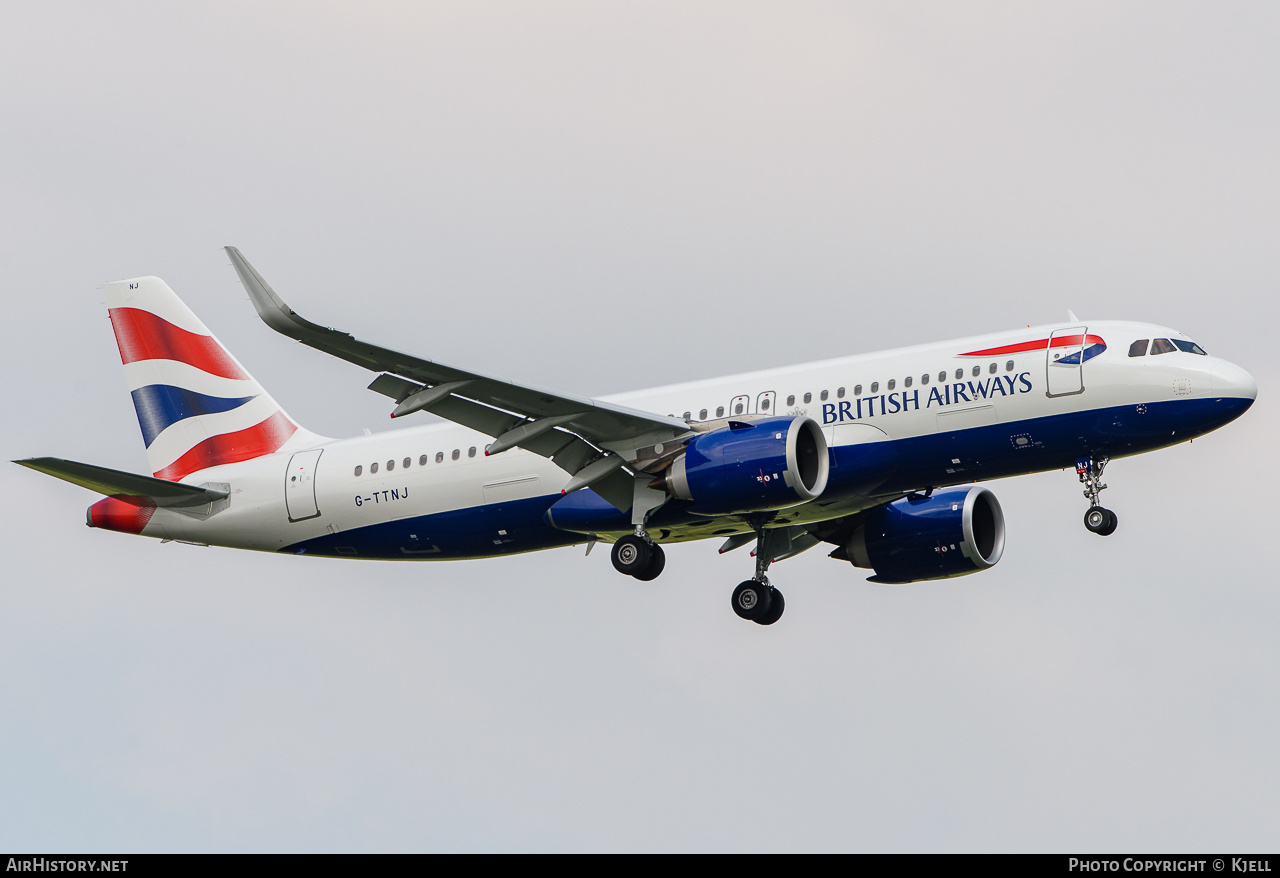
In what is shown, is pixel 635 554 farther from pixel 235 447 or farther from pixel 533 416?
pixel 235 447

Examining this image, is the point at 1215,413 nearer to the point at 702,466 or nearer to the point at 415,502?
the point at 702,466

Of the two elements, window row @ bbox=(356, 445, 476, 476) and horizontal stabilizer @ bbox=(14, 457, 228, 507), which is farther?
window row @ bbox=(356, 445, 476, 476)

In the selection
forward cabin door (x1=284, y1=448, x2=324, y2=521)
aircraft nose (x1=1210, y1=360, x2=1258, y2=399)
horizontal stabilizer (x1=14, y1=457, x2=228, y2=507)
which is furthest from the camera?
forward cabin door (x1=284, y1=448, x2=324, y2=521)

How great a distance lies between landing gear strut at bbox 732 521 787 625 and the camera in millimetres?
37312

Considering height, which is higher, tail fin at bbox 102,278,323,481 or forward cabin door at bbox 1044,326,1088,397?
tail fin at bbox 102,278,323,481

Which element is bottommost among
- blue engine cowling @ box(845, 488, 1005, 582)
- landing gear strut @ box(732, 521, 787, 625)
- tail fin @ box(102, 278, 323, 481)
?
landing gear strut @ box(732, 521, 787, 625)

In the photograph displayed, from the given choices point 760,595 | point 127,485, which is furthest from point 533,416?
point 127,485

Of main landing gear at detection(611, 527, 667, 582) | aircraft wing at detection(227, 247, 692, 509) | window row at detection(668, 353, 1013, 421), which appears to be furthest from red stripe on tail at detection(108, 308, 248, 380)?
window row at detection(668, 353, 1013, 421)

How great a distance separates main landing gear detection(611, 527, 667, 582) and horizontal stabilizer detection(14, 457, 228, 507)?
34.4ft

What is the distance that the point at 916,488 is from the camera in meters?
34.1

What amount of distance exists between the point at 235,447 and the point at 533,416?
1062 cm

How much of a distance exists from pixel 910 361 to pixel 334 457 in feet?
45.8

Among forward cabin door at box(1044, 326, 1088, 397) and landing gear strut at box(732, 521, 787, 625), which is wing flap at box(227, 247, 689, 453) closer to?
landing gear strut at box(732, 521, 787, 625)

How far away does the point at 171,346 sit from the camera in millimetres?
42031
